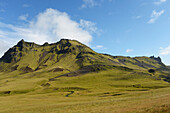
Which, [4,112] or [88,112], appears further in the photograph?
[4,112]

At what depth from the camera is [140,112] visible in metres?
24.2

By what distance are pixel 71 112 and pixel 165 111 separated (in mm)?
21009

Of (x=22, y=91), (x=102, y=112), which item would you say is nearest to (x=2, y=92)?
(x=22, y=91)

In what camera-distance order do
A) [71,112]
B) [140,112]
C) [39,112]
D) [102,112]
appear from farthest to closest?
[39,112]
[71,112]
[102,112]
[140,112]

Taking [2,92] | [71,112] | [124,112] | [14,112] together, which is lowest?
[2,92]

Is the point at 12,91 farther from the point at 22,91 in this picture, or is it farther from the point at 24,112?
the point at 24,112

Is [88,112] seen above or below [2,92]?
above

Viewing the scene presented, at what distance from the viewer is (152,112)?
22766mm

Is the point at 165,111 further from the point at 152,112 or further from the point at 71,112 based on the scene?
the point at 71,112

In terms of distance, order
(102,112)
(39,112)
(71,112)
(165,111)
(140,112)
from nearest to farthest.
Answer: (165,111) → (140,112) → (102,112) → (71,112) → (39,112)

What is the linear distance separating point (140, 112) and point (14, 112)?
119 ft

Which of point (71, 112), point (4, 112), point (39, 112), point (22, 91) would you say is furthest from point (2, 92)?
point (71, 112)

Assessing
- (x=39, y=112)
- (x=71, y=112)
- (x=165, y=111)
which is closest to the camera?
(x=165, y=111)

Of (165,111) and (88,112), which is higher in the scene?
(165,111)
